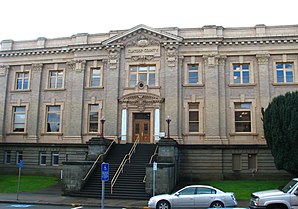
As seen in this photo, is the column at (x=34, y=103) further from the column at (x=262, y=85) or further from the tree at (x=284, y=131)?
the tree at (x=284, y=131)

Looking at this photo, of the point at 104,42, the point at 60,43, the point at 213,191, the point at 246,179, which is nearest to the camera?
the point at 213,191

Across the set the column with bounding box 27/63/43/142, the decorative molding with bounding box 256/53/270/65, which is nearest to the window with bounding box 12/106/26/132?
the column with bounding box 27/63/43/142

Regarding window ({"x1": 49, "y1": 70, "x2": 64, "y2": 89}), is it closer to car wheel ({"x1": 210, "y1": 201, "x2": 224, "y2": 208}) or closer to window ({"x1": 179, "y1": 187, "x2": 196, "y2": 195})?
window ({"x1": 179, "y1": 187, "x2": 196, "y2": 195})

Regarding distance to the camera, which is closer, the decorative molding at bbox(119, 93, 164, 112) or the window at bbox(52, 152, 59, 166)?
the decorative molding at bbox(119, 93, 164, 112)

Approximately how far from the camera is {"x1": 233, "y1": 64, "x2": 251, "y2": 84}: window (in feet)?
102

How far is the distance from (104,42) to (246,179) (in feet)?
60.9

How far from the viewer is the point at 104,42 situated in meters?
32.6

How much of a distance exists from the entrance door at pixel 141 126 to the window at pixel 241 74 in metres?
9.13

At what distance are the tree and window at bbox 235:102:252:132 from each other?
4.90m

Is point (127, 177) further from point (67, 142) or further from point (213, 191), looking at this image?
point (67, 142)

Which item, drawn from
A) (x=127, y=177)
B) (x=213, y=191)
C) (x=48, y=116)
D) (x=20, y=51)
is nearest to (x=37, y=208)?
(x=127, y=177)

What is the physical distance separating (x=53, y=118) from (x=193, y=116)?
1446 cm

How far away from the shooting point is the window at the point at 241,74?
31.1m

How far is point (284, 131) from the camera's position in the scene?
24.0 meters
